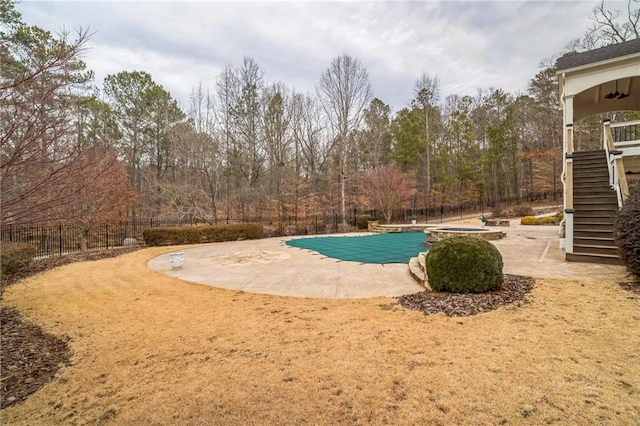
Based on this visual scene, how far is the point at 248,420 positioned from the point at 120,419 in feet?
3.34

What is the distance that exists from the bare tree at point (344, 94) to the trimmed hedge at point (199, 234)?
750 cm

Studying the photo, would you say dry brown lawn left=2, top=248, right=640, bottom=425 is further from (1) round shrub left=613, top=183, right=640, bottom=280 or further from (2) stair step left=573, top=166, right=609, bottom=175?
(2) stair step left=573, top=166, right=609, bottom=175

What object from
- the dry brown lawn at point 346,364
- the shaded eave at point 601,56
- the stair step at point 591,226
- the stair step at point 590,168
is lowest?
the dry brown lawn at point 346,364

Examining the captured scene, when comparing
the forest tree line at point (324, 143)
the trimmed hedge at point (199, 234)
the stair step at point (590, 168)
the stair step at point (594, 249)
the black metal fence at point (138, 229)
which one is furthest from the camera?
the forest tree line at point (324, 143)

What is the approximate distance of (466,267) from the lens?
15.5 ft

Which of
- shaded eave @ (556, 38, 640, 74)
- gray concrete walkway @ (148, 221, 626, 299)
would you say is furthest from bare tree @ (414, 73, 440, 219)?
gray concrete walkway @ (148, 221, 626, 299)

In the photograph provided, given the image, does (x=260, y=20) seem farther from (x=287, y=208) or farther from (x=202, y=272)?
(x=287, y=208)

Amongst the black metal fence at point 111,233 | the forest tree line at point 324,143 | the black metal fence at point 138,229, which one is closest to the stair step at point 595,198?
the black metal fence at point 138,229

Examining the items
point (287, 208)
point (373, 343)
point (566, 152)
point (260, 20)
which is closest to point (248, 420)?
point (373, 343)

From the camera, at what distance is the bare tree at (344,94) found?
69.8 ft

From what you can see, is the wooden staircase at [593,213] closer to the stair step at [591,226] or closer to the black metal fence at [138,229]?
the stair step at [591,226]

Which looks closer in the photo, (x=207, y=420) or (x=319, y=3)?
(x=207, y=420)

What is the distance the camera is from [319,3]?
10.3 metres

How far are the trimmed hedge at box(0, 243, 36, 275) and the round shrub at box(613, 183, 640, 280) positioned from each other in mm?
12751
